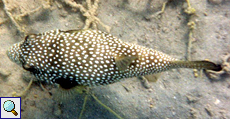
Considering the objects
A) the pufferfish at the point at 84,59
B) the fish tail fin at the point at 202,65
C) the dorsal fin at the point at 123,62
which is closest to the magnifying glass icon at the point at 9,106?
the pufferfish at the point at 84,59

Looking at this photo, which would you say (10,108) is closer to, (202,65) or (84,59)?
(84,59)

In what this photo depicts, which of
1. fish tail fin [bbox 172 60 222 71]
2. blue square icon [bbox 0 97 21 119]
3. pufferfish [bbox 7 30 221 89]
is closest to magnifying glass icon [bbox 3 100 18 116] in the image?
blue square icon [bbox 0 97 21 119]

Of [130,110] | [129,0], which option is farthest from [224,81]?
[129,0]

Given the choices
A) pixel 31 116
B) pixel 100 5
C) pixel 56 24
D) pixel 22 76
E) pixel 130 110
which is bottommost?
pixel 31 116

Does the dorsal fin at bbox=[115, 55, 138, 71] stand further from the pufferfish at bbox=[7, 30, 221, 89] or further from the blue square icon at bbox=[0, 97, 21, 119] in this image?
the blue square icon at bbox=[0, 97, 21, 119]

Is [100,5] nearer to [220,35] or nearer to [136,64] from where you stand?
[136,64]

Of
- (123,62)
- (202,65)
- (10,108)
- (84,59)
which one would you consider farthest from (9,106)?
(202,65)
